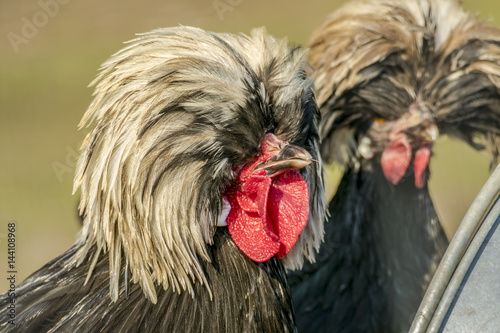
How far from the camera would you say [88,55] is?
8.87 meters

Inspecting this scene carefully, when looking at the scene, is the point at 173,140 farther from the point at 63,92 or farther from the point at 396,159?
the point at 63,92

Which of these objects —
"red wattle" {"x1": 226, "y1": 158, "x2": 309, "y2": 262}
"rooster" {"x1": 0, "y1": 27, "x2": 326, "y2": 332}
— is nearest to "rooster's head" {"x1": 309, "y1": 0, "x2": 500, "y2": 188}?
"rooster" {"x1": 0, "y1": 27, "x2": 326, "y2": 332}

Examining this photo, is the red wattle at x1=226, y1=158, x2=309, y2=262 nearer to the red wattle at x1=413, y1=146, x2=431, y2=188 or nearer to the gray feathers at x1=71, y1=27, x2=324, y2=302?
the gray feathers at x1=71, y1=27, x2=324, y2=302

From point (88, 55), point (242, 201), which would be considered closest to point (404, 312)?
point (242, 201)

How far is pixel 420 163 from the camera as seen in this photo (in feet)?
11.7

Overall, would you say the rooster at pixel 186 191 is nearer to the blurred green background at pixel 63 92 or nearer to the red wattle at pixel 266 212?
the red wattle at pixel 266 212

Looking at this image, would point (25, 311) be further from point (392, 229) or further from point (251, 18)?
point (251, 18)

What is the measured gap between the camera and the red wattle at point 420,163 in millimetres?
3557

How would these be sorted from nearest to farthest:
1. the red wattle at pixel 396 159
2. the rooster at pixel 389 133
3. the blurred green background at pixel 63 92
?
1. the rooster at pixel 389 133
2. the red wattle at pixel 396 159
3. the blurred green background at pixel 63 92

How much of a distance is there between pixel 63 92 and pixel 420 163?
19.2 ft

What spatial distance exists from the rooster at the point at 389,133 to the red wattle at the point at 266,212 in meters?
1.11

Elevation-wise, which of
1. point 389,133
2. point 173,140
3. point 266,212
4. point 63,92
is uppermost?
point 63,92

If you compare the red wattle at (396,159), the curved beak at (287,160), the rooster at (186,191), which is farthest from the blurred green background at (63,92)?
the curved beak at (287,160)

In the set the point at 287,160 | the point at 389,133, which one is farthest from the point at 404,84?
the point at 287,160
